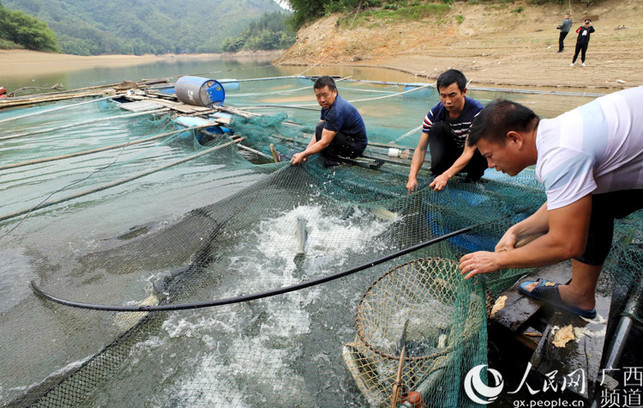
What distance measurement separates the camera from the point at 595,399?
57.7 inches

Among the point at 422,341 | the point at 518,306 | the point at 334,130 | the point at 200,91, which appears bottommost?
the point at 422,341

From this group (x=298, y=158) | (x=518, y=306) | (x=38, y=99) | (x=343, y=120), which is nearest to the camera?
(x=518, y=306)

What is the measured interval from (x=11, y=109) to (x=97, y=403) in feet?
43.6

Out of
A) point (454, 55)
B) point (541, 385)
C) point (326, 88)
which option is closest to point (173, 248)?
point (326, 88)

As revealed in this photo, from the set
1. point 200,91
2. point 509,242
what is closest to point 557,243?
point 509,242

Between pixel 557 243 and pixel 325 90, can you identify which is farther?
pixel 325 90

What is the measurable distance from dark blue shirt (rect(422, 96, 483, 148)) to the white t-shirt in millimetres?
1811

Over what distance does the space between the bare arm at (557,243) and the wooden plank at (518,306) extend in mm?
567

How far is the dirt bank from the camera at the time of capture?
11227 millimetres

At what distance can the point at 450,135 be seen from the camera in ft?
10.9

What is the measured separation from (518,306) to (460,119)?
1953 mm

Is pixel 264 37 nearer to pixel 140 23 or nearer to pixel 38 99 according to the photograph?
pixel 38 99

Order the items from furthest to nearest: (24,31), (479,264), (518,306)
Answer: (24,31)
(518,306)
(479,264)

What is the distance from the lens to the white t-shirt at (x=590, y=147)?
1280mm
